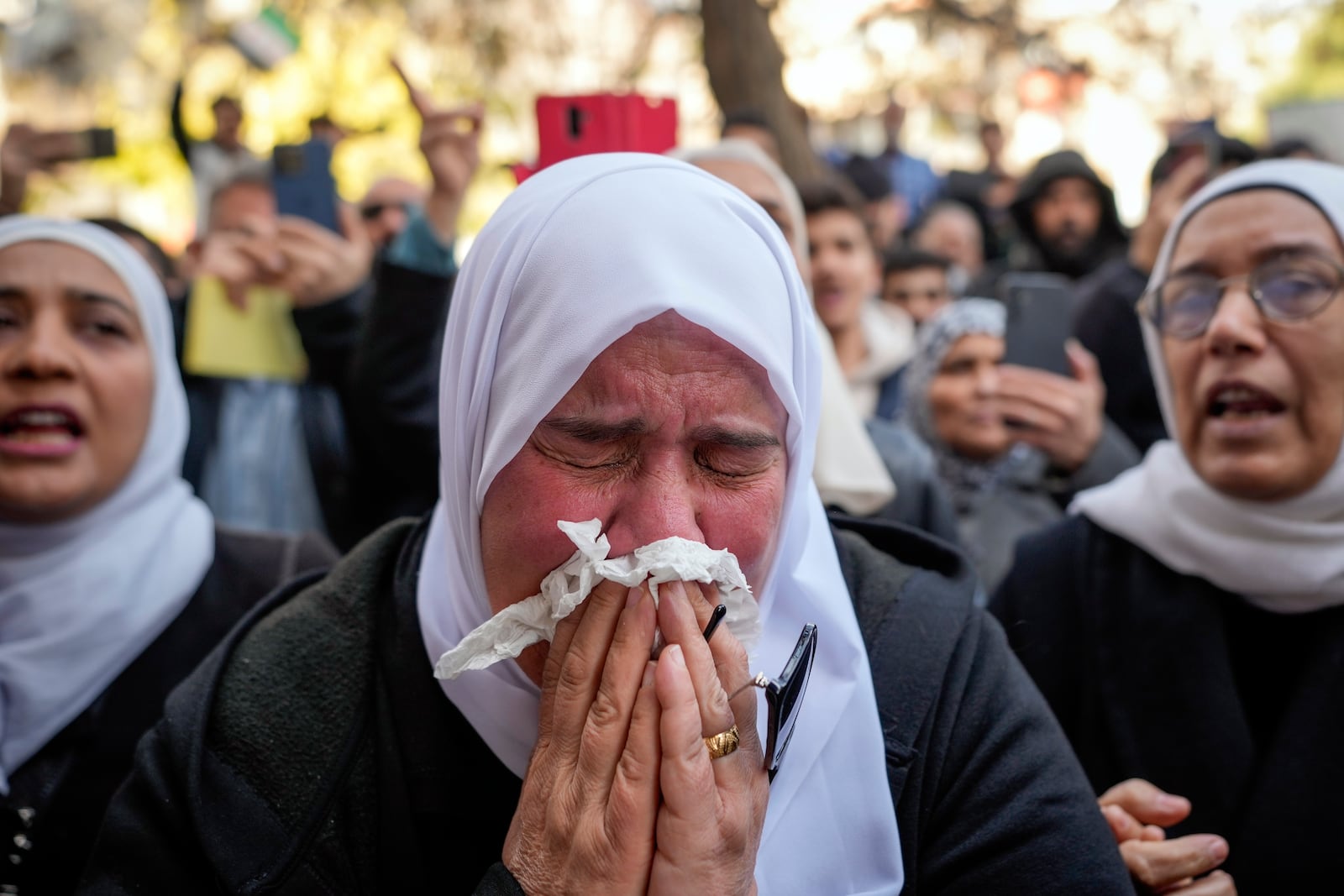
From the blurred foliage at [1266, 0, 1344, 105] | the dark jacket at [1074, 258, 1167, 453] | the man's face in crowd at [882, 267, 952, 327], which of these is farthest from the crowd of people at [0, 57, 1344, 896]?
the blurred foliage at [1266, 0, 1344, 105]

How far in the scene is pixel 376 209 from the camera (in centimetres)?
623

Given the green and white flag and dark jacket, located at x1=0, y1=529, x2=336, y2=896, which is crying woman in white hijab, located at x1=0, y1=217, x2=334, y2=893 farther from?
the green and white flag

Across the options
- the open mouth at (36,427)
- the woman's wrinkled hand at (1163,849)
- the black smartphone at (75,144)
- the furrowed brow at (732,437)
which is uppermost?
the black smartphone at (75,144)

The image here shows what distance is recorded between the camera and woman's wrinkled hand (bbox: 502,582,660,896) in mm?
1564

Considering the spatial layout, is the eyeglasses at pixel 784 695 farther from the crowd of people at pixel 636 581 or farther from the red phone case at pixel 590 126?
the red phone case at pixel 590 126

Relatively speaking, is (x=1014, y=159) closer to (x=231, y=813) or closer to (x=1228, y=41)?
(x=1228, y=41)

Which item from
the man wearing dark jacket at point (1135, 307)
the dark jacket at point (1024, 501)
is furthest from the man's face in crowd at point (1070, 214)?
the dark jacket at point (1024, 501)

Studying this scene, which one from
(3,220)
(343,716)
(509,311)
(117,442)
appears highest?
(3,220)

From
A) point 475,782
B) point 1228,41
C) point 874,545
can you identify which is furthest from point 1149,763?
point 1228,41

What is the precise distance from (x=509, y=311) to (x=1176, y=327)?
5.62 feet

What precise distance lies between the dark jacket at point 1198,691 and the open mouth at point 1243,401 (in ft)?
1.26

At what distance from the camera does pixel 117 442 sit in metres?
2.91

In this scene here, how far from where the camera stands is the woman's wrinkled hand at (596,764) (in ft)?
5.13

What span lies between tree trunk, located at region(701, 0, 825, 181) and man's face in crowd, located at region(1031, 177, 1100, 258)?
4.48ft
